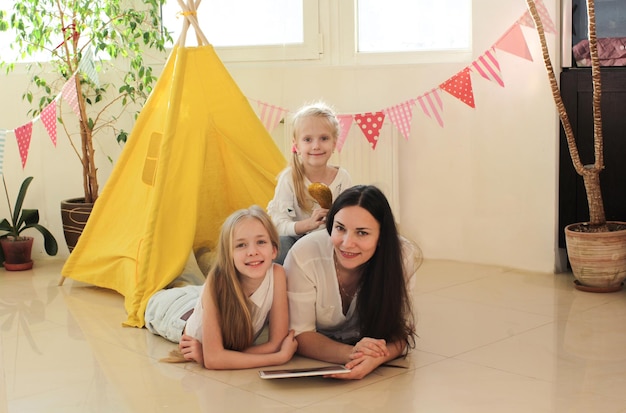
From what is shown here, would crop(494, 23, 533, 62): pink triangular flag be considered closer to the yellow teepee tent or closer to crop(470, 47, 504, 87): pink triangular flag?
crop(470, 47, 504, 87): pink triangular flag

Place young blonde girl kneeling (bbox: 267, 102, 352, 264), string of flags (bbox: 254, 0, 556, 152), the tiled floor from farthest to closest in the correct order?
string of flags (bbox: 254, 0, 556, 152), young blonde girl kneeling (bbox: 267, 102, 352, 264), the tiled floor

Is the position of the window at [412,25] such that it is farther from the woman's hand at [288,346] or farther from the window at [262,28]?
the woman's hand at [288,346]

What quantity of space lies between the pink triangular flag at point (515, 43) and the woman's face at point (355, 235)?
139 cm

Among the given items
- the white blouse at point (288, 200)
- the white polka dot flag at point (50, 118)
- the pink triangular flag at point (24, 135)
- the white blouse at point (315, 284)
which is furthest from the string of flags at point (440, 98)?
the white blouse at point (315, 284)

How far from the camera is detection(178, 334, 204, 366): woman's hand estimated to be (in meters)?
2.47

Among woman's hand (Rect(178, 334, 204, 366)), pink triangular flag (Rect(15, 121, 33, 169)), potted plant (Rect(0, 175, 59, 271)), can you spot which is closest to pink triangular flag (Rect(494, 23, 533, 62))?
woman's hand (Rect(178, 334, 204, 366))

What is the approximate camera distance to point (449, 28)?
3.94m

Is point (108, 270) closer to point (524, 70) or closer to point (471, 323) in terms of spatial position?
point (471, 323)

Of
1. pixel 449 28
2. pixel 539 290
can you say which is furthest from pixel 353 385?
pixel 449 28

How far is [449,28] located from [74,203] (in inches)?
75.5

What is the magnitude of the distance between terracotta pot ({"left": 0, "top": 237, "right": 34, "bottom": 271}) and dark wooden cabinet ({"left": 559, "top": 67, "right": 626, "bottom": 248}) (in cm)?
248

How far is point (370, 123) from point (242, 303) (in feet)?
4.80

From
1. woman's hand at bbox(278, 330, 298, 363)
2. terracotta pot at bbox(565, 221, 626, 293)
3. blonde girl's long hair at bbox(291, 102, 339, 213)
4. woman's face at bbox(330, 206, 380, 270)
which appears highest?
blonde girl's long hair at bbox(291, 102, 339, 213)

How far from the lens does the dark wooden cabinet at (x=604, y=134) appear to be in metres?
3.47
